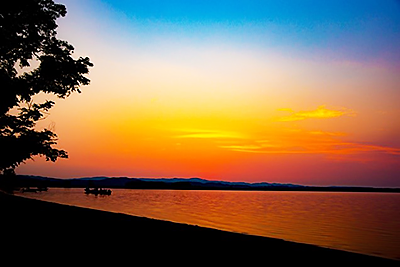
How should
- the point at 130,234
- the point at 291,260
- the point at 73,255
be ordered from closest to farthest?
the point at 73,255, the point at 291,260, the point at 130,234

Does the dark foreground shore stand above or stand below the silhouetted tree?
below

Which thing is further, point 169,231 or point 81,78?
point 81,78

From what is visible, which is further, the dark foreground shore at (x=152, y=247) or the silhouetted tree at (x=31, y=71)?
the silhouetted tree at (x=31, y=71)

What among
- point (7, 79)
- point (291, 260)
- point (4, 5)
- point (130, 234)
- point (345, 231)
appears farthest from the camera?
point (345, 231)

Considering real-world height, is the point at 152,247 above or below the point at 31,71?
below

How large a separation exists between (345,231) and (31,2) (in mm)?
43176

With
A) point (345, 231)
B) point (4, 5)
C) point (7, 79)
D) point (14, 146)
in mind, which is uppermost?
point (4, 5)

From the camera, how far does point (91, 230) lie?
15625 millimetres

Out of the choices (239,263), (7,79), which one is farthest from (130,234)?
(7,79)

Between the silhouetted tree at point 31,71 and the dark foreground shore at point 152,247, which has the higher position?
the silhouetted tree at point 31,71

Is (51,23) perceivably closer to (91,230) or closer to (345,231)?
(91,230)

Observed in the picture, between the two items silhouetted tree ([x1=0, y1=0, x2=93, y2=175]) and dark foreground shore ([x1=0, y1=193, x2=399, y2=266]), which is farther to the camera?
silhouetted tree ([x1=0, y1=0, x2=93, y2=175])

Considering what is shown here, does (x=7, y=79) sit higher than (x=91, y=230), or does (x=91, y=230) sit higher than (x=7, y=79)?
(x=7, y=79)

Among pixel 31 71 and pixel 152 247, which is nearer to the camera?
pixel 152 247
